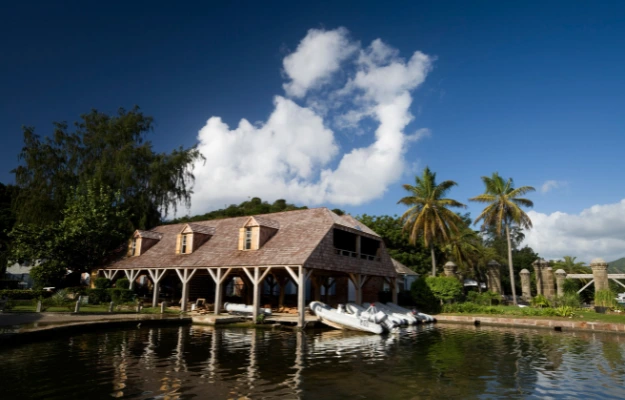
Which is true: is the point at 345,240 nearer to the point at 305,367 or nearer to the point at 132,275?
the point at 132,275

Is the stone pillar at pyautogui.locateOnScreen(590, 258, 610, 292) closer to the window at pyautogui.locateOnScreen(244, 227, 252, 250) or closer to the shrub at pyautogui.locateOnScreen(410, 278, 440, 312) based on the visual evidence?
the shrub at pyautogui.locateOnScreen(410, 278, 440, 312)

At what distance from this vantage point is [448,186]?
1401 inches

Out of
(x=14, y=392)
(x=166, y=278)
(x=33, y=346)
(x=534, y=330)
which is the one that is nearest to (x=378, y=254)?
(x=534, y=330)

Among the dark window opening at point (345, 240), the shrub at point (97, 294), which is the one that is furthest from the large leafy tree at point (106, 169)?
the dark window opening at point (345, 240)

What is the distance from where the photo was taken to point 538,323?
74.0 ft

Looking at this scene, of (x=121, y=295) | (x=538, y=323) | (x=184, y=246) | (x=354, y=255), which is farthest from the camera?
(x=184, y=246)

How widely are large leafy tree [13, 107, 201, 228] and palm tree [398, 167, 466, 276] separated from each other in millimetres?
21426

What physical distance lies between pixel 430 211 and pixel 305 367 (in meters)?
26.1

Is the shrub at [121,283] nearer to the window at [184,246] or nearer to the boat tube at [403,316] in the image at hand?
the window at [184,246]

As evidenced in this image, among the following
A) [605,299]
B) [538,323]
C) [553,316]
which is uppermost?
[605,299]

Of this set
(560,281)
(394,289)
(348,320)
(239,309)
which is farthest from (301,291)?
(560,281)

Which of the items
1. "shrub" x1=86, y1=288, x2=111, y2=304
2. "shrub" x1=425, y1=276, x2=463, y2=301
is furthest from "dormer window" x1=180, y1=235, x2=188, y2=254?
"shrub" x1=425, y1=276, x2=463, y2=301

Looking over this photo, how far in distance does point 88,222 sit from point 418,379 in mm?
29047

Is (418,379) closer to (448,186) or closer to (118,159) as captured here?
(448,186)
